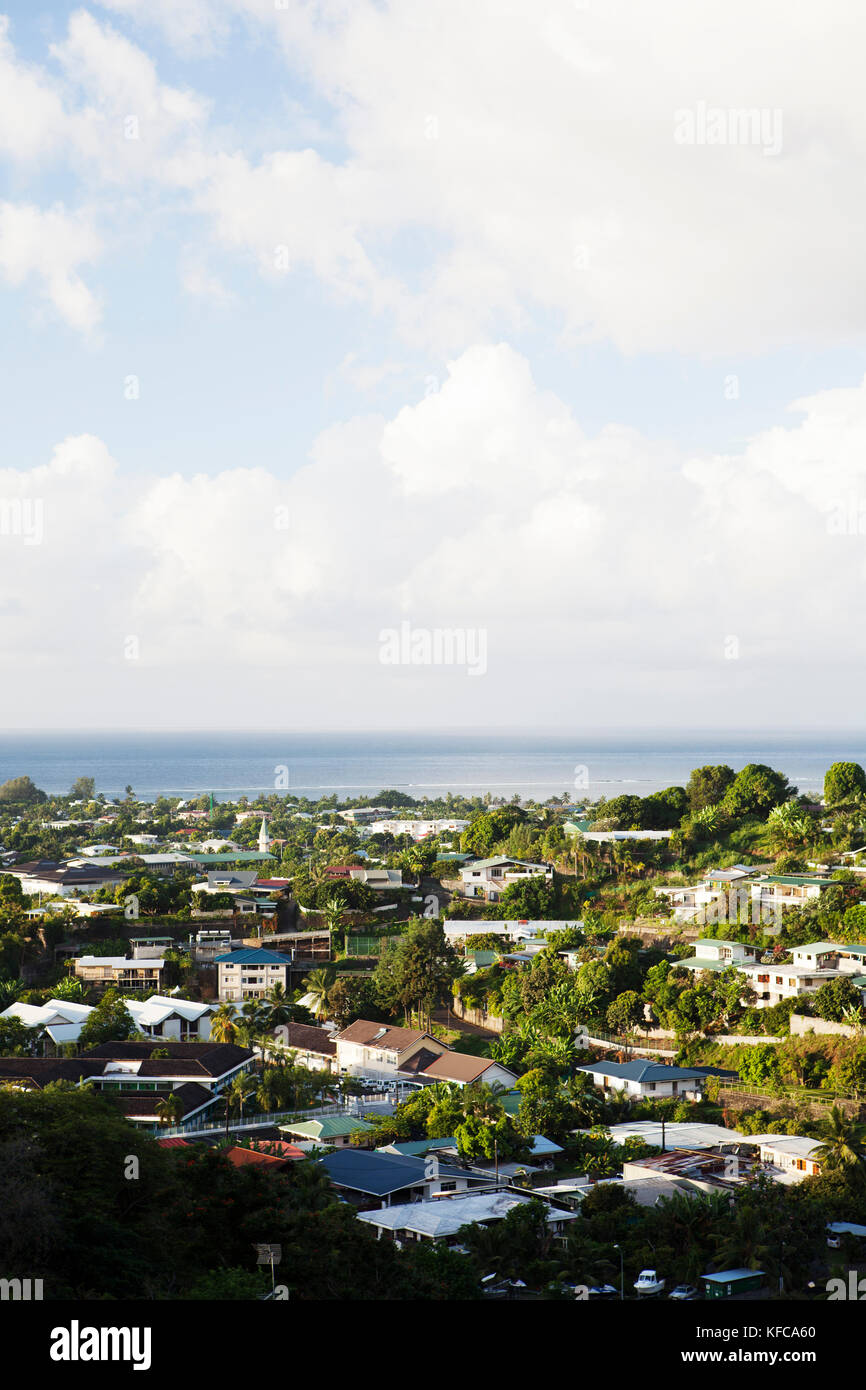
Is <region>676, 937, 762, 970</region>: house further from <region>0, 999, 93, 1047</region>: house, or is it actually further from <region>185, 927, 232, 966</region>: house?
<region>0, 999, 93, 1047</region>: house

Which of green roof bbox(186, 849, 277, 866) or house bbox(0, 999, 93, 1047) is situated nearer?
house bbox(0, 999, 93, 1047)

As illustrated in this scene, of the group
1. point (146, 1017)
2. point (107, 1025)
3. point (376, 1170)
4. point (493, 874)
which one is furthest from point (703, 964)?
point (107, 1025)

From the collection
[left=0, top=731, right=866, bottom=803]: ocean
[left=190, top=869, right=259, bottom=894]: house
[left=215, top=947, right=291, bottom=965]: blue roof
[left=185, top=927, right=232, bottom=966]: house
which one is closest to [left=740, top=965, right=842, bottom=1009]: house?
[left=215, top=947, right=291, bottom=965]: blue roof

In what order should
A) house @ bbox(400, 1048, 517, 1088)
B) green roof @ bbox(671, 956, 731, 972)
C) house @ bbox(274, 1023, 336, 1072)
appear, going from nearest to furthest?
house @ bbox(400, 1048, 517, 1088) → green roof @ bbox(671, 956, 731, 972) → house @ bbox(274, 1023, 336, 1072)

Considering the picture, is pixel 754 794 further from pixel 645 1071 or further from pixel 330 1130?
pixel 330 1130

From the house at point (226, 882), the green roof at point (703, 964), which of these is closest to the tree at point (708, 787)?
the green roof at point (703, 964)

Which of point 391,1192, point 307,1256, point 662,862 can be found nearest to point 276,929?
point 662,862
